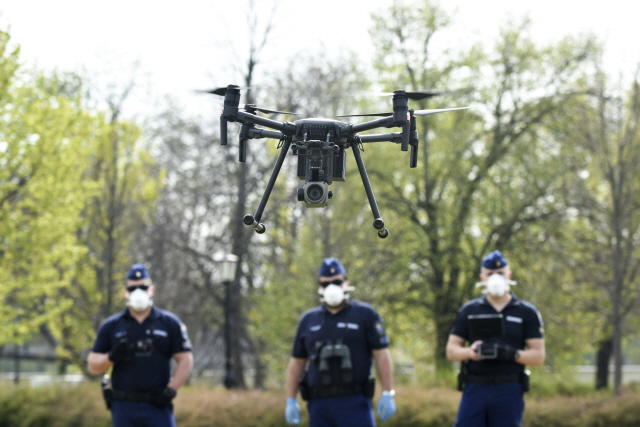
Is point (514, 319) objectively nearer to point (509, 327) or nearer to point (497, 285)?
point (509, 327)

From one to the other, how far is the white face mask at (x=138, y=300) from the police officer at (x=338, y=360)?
1.54m

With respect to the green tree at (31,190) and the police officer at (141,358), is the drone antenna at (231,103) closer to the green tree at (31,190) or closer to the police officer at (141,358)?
the police officer at (141,358)

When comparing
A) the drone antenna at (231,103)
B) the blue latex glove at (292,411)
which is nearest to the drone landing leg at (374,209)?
the drone antenna at (231,103)

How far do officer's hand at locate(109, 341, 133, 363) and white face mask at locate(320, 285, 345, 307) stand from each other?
1.94 m

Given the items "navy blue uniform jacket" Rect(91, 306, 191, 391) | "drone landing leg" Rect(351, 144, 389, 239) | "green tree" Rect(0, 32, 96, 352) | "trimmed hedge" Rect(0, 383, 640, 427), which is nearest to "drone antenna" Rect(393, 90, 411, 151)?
"drone landing leg" Rect(351, 144, 389, 239)

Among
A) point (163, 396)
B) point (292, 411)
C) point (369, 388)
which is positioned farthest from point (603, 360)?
point (163, 396)

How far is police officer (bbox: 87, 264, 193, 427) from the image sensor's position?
6383 millimetres

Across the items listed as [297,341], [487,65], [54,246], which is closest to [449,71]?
[487,65]

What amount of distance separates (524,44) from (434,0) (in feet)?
10.4

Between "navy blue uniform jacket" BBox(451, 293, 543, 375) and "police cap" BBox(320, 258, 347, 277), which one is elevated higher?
"police cap" BBox(320, 258, 347, 277)

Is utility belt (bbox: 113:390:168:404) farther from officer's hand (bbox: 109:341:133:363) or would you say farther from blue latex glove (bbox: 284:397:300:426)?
blue latex glove (bbox: 284:397:300:426)

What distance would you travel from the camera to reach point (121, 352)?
648 centimetres

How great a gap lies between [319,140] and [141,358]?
158 inches

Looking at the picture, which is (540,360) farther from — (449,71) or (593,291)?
(449,71)
